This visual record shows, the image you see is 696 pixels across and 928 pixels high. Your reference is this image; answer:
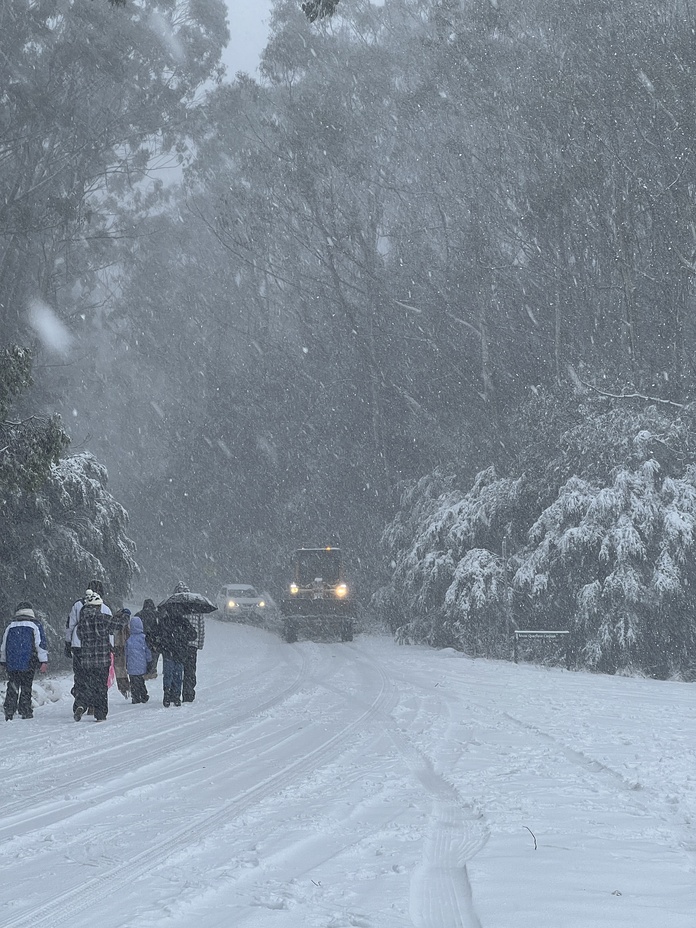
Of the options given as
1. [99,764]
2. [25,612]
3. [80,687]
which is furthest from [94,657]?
[99,764]

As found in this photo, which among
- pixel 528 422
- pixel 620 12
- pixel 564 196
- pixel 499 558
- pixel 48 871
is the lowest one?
pixel 48 871

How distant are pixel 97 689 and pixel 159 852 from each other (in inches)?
297

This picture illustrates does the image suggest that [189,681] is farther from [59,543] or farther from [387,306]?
[387,306]

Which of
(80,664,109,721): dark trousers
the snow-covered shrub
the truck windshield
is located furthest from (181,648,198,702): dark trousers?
the truck windshield

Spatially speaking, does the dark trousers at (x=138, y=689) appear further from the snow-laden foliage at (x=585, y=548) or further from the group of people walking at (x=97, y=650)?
the snow-laden foliage at (x=585, y=548)

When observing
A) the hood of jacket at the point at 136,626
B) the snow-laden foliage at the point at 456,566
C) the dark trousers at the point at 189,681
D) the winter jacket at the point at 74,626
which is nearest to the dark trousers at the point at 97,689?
the winter jacket at the point at 74,626

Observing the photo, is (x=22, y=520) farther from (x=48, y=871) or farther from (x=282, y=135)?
(x=282, y=135)

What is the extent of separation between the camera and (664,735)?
33.2 ft

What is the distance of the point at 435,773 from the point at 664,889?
3.41 m

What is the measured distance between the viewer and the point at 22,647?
516 inches

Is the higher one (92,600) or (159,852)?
(92,600)

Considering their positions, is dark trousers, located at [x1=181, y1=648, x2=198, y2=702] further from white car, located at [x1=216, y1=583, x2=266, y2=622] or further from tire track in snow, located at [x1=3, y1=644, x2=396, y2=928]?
white car, located at [x1=216, y1=583, x2=266, y2=622]

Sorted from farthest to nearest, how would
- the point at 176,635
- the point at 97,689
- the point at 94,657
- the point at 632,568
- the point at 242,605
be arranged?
the point at 242,605
the point at 632,568
the point at 176,635
the point at 94,657
the point at 97,689

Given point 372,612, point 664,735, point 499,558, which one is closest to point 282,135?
point 372,612
